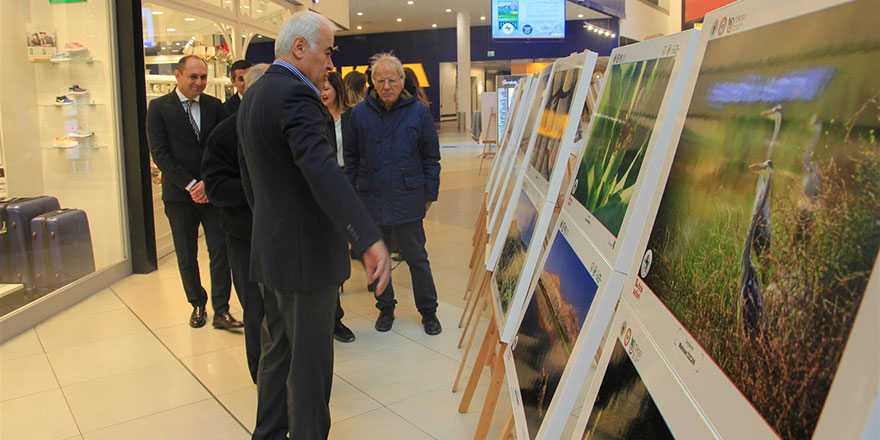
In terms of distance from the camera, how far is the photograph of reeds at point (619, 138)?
52.1 inches

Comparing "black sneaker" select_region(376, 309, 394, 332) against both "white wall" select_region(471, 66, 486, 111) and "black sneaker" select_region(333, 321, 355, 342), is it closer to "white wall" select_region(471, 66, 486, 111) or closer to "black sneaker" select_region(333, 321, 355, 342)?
"black sneaker" select_region(333, 321, 355, 342)

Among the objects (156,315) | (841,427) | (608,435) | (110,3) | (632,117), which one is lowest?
(156,315)

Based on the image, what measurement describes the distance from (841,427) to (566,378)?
0.69 metres

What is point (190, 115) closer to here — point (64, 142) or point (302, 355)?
point (64, 142)

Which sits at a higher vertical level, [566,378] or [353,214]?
[353,214]

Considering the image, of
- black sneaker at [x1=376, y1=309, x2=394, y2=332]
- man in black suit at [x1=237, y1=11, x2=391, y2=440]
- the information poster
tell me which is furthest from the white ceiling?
man in black suit at [x1=237, y1=11, x2=391, y2=440]

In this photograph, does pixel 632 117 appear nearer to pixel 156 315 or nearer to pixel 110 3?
pixel 156 315

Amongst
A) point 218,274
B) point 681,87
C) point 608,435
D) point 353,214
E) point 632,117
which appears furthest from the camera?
point 218,274

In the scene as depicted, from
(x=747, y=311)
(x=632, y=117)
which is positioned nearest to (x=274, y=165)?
(x=632, y=117)

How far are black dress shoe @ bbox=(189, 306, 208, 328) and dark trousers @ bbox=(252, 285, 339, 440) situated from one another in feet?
6.20

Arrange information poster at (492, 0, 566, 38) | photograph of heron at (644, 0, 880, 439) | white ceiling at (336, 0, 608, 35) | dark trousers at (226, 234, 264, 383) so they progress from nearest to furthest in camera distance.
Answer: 1. photograph of heron at (644, 0, 880, 439)
2. dark trousers at (226, 234, 264, 383)
3. information poster at (492, 0, 566, 38)
4. white ceiling at (336, 0, 608, 35)

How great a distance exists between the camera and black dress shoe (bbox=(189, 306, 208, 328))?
418 cm

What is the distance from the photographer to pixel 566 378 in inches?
50.3

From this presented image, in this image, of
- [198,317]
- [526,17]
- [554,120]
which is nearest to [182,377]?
[198,317]
